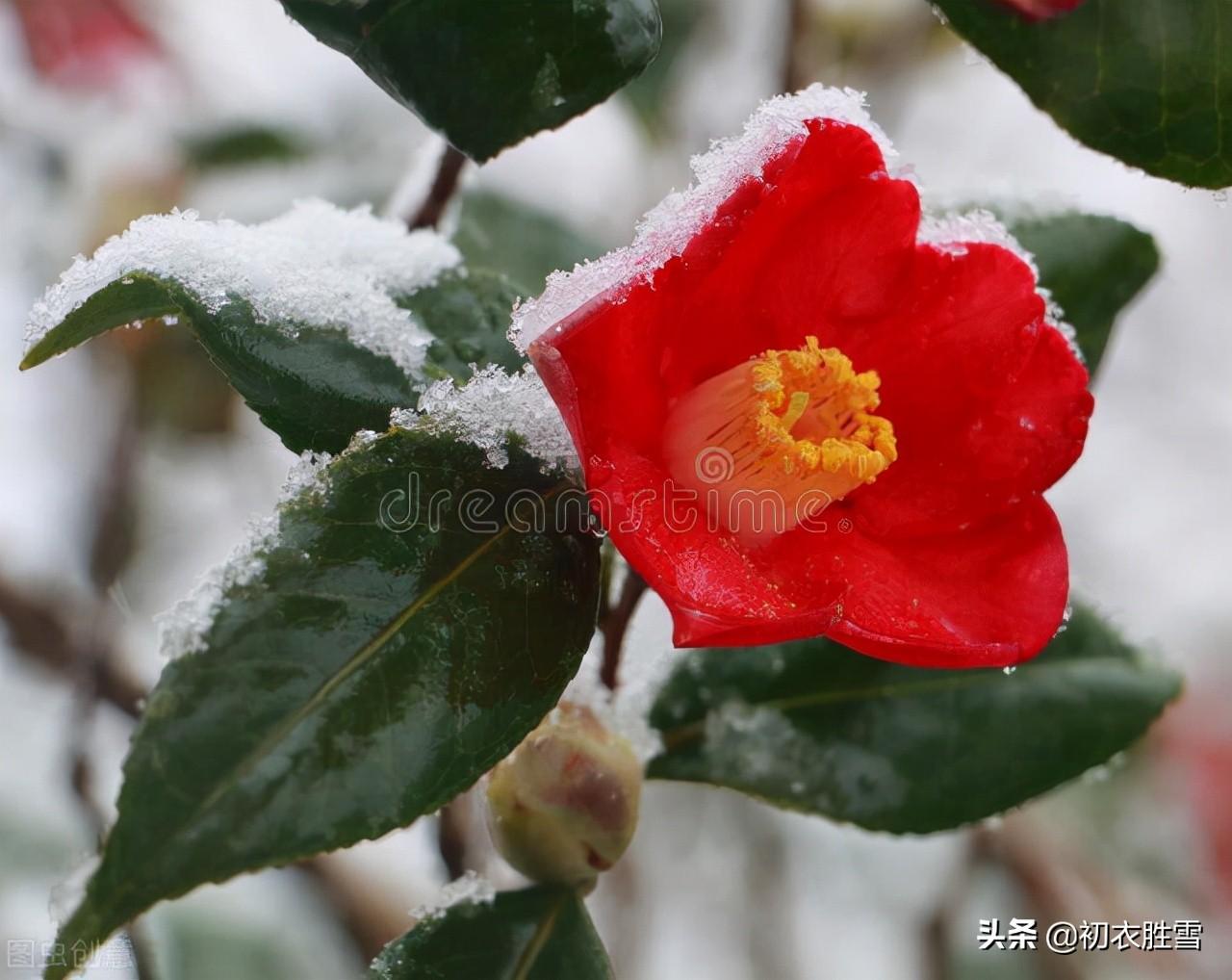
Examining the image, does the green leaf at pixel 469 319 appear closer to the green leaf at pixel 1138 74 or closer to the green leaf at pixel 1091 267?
the green leaf at pixel 1138 74

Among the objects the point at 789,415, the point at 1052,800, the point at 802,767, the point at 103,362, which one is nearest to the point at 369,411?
the point at 789,415

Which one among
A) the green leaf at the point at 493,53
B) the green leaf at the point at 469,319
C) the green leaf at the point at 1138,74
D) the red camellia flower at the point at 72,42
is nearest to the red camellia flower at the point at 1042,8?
the green leaf at the point at 1138,74

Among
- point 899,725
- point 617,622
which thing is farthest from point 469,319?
point 899,725

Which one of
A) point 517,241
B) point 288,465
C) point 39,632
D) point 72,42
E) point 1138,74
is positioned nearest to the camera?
point 1138,74

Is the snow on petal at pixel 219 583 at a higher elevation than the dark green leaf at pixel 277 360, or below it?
below

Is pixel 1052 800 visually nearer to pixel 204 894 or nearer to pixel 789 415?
pixel 204 894

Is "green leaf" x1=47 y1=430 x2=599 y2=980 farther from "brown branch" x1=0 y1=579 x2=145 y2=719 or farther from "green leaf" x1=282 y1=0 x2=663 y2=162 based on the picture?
"brown branch" x1=0 y1=579 x2=145 y2=719

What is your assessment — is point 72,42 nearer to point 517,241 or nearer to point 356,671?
point 517,241
